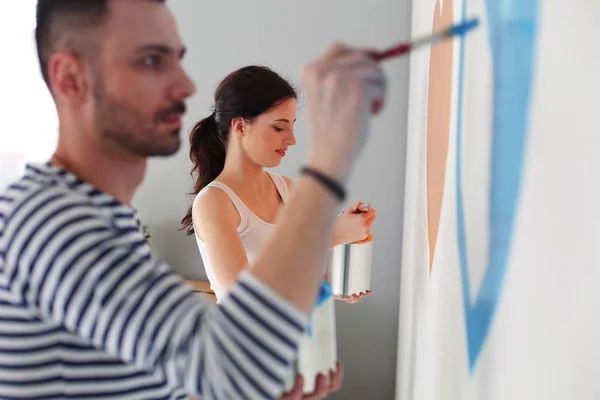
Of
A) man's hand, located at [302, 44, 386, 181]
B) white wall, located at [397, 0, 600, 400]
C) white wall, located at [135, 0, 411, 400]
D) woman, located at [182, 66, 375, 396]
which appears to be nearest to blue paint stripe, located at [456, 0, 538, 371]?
white wall, located at [397, 0, 600, 400]

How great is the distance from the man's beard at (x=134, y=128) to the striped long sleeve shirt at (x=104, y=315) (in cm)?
7

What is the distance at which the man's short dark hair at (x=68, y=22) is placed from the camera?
21.3 inches

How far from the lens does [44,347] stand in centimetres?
52

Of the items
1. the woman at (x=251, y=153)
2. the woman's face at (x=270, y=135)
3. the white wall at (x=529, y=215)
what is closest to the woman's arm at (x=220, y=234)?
the woman at (x=251, y=153)

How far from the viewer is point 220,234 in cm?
108

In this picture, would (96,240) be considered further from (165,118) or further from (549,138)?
(549,138)

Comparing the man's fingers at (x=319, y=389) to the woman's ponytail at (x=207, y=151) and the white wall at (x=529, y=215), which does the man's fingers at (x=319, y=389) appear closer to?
the white wall at (x=529, y=215)

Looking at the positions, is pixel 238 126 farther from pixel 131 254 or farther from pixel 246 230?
pixel 131 254

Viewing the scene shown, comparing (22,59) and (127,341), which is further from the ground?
(22,59)

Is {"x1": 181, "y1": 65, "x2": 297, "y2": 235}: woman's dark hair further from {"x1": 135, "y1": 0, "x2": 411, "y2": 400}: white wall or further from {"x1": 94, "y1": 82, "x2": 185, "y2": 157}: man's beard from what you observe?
{"x1": 135, "y1": 0, "x2": 411, "y2": 400}: white wall

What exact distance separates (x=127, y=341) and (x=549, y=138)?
1.17 feet

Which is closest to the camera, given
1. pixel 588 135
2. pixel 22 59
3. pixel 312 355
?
pixel 588 135

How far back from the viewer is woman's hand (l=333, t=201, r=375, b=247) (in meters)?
1.25

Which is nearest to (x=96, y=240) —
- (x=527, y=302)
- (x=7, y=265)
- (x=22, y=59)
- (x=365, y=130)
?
(x=7, y=265)
